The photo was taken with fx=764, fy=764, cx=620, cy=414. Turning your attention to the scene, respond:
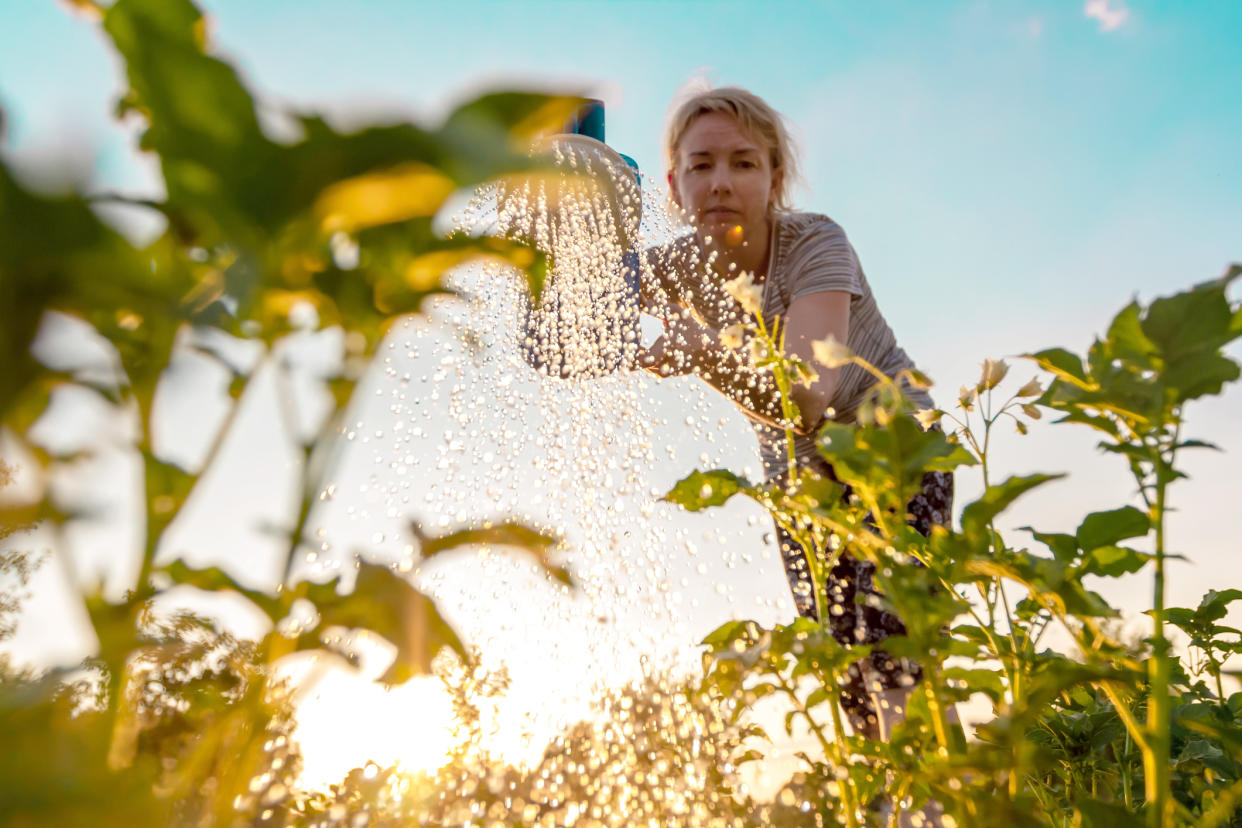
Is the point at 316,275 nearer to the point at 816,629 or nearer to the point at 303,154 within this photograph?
the point at 303,154

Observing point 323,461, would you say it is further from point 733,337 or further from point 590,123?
point 590,123

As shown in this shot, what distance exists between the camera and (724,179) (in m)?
2.86

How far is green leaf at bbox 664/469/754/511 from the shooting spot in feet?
3.12

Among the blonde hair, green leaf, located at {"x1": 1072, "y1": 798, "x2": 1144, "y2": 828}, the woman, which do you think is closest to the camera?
green leaf, located at {"x1": 1072, "y1": 798, "x2": 1144, "y2": 828}

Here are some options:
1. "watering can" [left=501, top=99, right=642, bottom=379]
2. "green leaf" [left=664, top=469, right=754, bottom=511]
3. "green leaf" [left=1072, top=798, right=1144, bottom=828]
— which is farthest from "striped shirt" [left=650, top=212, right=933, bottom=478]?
"green leaf" [left=1072, top=798, right=1144, bottom=828]

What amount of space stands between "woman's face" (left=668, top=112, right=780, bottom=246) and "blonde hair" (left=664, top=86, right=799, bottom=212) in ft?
0.14

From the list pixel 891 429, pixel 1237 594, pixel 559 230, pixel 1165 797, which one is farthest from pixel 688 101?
pixel 1165 797

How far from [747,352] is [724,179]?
0.85 m

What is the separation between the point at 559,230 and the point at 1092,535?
2.38 m

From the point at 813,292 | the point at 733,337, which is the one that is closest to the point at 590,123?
the point at 813,292

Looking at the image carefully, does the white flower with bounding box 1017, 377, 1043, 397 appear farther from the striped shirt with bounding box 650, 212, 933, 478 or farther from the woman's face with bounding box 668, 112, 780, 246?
the woman's face with bounding box 668, 112, 780, 246

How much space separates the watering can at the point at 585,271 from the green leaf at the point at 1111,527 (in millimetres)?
1801

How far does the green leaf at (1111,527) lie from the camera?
2.52 feet

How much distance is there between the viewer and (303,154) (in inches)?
14.8
